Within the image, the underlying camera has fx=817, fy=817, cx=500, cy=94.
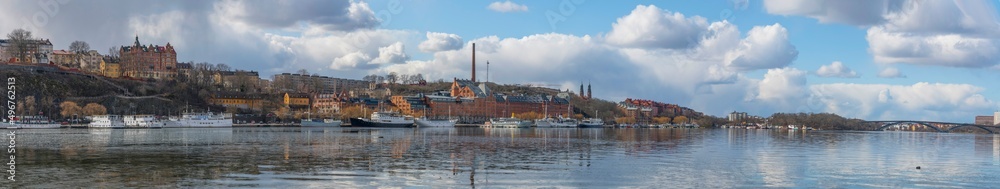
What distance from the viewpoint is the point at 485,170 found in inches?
1464

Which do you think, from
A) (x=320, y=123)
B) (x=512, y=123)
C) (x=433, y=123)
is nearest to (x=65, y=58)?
(x=320, y=123)

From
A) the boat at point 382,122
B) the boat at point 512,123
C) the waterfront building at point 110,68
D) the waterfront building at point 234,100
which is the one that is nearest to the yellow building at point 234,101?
the waterfront building at point 234,100

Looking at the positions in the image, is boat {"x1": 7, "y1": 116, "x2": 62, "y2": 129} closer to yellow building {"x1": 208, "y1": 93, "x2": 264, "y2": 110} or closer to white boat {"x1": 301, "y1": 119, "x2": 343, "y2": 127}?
white boat {"x1": 301, "y1": 119, "x2": 343, "y2": 127}

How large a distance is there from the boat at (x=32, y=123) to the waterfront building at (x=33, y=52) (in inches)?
1773

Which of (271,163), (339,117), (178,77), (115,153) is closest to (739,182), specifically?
(271,163)

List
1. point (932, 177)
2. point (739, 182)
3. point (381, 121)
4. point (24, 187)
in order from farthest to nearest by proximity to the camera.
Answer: point (381, 121) → point (932, 177) → point (739, 182) → point (24, 187)

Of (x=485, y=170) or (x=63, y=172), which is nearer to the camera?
(x=63, y=172)

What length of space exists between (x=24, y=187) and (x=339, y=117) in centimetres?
16852

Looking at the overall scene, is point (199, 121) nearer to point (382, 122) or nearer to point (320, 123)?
point (320, 123)

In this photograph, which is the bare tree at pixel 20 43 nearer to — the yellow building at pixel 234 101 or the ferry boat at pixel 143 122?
the yellow building at pixel 234 101

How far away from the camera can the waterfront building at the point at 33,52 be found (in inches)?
6841

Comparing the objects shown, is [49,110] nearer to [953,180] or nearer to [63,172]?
[63,172]

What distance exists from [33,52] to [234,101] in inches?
1716

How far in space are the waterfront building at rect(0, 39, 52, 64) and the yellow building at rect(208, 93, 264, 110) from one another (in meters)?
35.8
